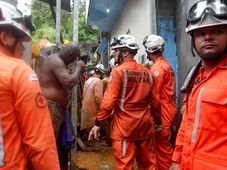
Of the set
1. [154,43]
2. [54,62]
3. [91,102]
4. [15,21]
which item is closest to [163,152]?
[154,43]

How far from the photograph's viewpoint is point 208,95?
2248 mm

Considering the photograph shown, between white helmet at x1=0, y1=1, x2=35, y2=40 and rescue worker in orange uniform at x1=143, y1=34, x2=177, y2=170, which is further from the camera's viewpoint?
rescue worker in orange uniform at x1=143, y1=34, x2=177, y2=170

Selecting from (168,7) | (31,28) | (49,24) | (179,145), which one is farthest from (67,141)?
(49,24)

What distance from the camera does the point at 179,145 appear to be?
2.73m

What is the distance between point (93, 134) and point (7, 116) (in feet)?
8.45

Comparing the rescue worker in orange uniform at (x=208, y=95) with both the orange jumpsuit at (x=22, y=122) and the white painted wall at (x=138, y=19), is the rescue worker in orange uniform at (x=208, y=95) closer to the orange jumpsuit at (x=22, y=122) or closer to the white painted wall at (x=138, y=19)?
the orange jumpsuit at (x=22, y=122)

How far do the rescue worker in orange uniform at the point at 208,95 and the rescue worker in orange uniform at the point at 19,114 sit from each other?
973mm

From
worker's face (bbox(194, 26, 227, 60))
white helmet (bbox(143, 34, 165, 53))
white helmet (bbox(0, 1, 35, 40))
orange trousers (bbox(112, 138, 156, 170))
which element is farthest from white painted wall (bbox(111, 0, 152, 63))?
white helmet (bbox(0, 1, 35, 40))

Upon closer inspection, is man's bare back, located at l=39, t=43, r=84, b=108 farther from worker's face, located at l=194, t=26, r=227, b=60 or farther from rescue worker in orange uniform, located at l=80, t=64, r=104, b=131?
rescue worker in orange uniform, located at l=80, t=64, r=104, b=131

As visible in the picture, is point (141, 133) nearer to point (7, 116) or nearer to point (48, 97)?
point (48, 97)

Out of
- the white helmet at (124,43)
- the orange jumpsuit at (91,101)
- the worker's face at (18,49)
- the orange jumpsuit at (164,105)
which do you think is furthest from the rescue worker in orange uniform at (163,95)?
the worker's face at (18,49)

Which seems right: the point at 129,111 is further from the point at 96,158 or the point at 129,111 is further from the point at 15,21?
the point at 15,21

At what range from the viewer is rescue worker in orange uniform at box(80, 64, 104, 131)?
7953mm

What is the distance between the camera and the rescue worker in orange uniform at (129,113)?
4531mm
